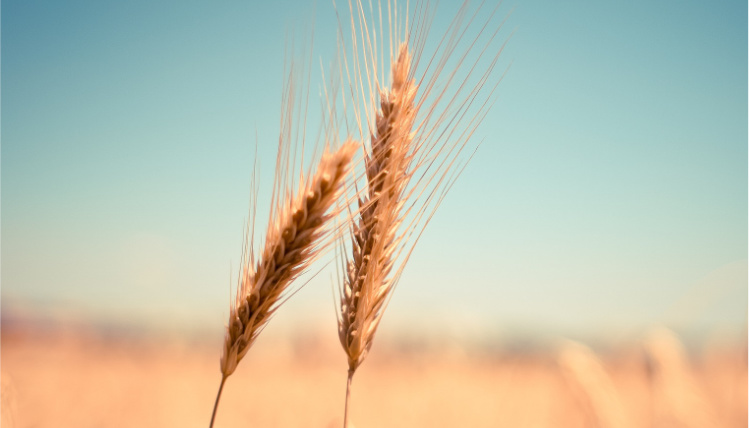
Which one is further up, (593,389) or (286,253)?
(286,253)

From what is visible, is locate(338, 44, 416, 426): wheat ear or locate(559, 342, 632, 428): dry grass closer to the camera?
locate(338, 44, 416, 426): wheat ear

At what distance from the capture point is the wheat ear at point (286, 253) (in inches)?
37.9

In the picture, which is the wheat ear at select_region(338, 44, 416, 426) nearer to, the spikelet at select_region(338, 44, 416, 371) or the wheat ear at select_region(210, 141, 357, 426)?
the spikelet at select_region(338, 44, 416, 371)

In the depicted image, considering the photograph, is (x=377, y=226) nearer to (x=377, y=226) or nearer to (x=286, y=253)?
(x=377, y=226)

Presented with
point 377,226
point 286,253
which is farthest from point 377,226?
point 286,253

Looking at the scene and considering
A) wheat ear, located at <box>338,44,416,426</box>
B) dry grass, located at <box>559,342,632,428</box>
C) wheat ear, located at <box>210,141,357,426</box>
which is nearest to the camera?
wheat ear, located at <box>210,141,357,426</box>

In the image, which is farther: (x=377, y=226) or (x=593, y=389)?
(x=593, y=389)

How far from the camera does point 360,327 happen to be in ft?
3.56

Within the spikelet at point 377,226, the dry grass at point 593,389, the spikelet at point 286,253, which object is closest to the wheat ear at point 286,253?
the spikelet at point 286,253

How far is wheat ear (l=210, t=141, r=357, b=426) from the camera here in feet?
3.16

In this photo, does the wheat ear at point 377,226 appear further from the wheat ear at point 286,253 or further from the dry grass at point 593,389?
the dry grass at point 593,389

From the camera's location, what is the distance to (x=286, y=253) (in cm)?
98

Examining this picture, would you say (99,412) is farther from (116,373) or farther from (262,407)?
(262,407)

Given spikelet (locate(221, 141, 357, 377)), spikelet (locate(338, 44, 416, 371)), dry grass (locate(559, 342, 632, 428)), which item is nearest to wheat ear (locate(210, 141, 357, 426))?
spikelet (locate(221, 141, 357, 377))
